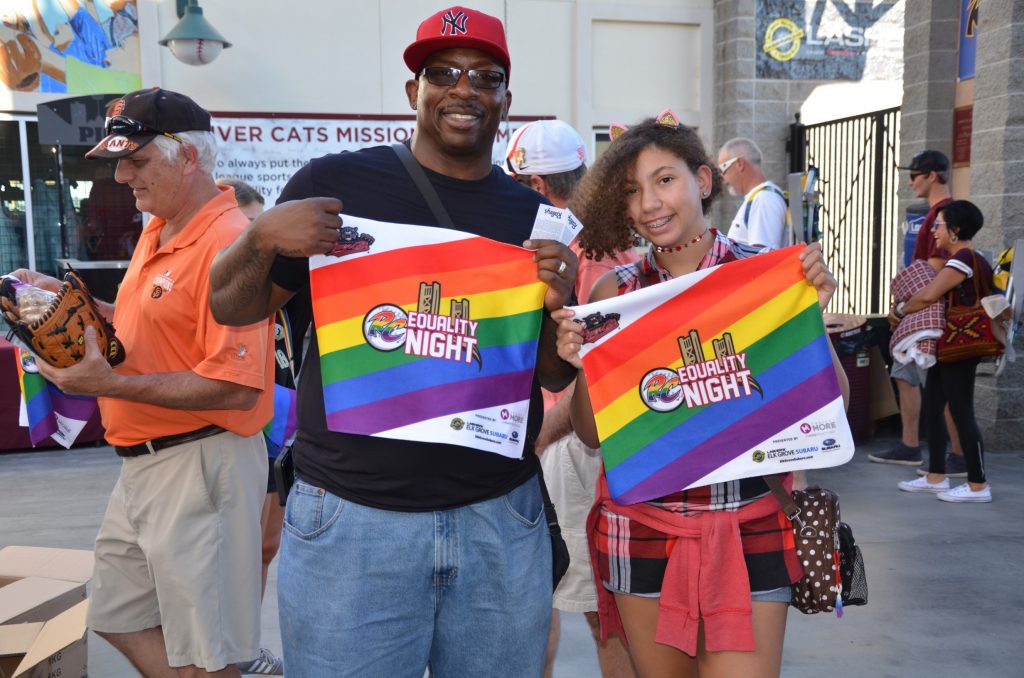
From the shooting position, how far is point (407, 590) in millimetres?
2088

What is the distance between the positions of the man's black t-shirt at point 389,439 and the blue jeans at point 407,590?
0.14 ft

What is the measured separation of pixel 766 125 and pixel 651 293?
9.81 meters

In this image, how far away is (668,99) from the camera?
1191 cm

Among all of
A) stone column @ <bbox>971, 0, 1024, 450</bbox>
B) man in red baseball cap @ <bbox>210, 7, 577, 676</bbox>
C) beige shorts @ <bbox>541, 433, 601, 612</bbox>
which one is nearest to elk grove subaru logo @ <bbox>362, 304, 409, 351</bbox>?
man in red baseball cap @ <bbox>210, 7, 577, 676</bbox>

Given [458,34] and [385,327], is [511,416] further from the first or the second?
[458,34]


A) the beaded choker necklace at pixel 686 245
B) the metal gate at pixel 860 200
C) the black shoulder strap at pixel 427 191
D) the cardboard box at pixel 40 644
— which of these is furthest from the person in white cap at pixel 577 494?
the metal gate at pixel 860 200

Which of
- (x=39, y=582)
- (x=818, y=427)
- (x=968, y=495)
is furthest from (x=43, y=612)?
(x=968, y=495)

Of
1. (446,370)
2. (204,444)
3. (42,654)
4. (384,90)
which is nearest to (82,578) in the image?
(42,654)

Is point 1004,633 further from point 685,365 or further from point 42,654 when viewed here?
point 42,654

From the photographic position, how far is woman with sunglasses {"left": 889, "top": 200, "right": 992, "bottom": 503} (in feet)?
21.8

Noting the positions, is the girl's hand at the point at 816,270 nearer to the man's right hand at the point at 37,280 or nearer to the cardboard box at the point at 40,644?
the man's right hand at the point at 37,280

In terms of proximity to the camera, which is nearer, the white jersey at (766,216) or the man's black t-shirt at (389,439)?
the man's black t-shirt at (389,439)

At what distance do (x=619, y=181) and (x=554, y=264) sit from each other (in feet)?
2.11

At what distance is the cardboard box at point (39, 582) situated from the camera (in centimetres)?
377
